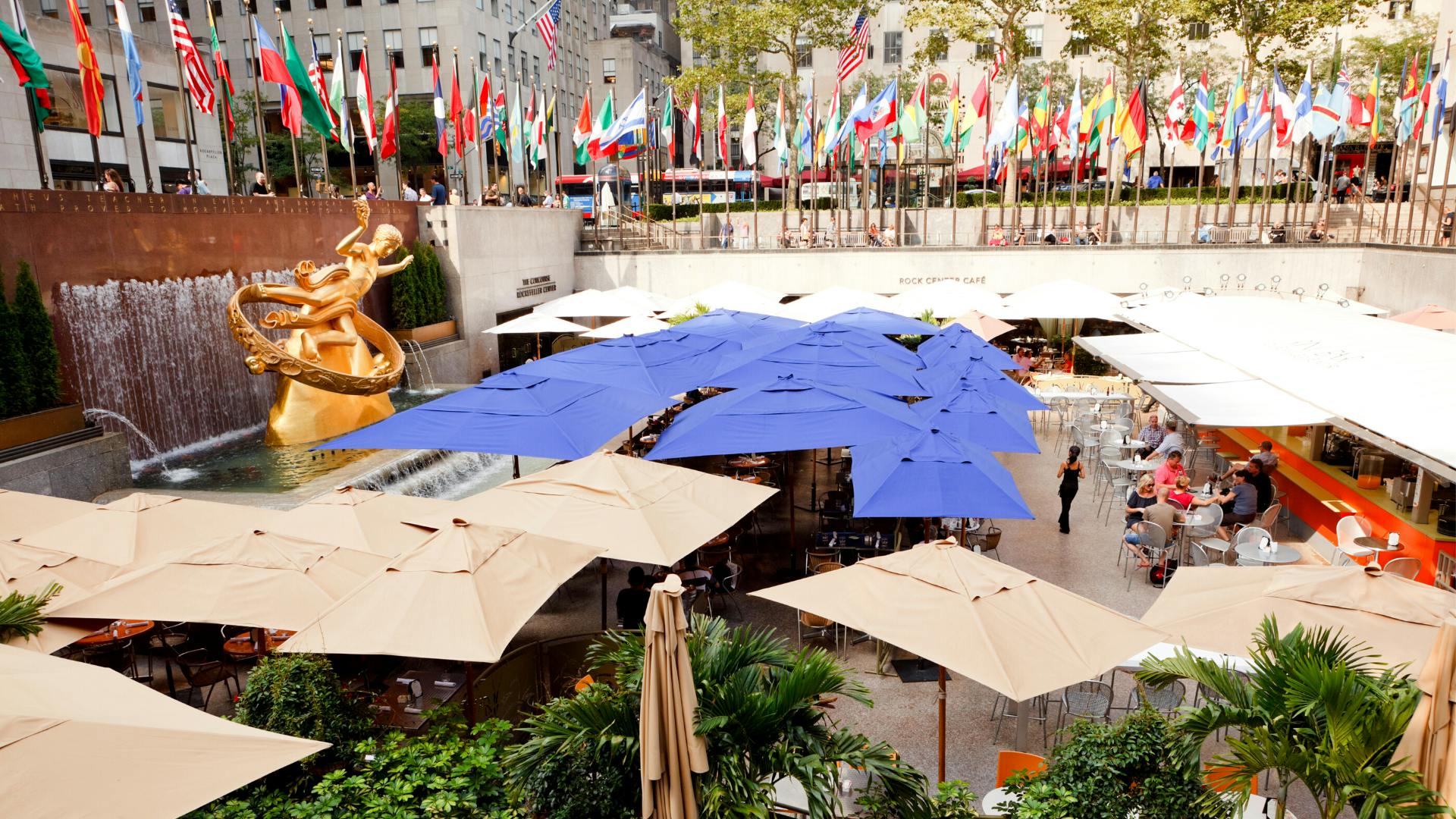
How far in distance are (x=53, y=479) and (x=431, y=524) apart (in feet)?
22.6

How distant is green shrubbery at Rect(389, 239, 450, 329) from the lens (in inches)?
893

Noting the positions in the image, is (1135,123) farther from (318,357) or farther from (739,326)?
(318,357)

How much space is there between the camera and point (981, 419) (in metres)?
11.5

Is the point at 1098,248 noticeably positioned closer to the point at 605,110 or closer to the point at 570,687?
the point at 605,110

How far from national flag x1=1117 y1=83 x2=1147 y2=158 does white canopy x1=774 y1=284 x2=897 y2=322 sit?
10766mm

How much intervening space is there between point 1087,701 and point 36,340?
1399 cm

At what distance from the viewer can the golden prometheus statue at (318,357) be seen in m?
14.7

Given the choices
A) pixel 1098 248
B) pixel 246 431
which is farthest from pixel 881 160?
pixel 246 431

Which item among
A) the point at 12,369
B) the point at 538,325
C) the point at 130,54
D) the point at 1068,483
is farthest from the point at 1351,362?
the point at 130,54

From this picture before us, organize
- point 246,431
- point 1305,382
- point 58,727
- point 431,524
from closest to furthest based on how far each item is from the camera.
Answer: point 58,727 → point 431,524 → point 1305,382 → point 246,431

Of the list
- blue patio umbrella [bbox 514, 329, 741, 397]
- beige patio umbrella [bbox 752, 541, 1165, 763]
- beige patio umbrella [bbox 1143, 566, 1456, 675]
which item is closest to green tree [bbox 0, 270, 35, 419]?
blue patio umbrella [bbox 514, 329, 741, 397]

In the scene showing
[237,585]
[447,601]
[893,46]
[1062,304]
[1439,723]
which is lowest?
[1062,304]

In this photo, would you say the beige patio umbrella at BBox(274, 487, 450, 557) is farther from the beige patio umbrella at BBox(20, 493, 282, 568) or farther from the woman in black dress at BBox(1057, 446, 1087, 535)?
the woman in black dress at BBox(1057, 446, 1087, 535)

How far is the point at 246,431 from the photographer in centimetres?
1772
